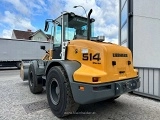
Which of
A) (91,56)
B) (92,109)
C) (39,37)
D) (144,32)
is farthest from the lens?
(39,37)

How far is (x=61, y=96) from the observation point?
11.3ft

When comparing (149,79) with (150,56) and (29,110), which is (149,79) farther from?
(29,110)

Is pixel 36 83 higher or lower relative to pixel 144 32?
lower

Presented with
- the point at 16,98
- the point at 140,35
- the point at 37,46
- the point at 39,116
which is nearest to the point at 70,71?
the point at 39,116

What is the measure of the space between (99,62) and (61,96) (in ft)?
3.71

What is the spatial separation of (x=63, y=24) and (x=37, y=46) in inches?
576

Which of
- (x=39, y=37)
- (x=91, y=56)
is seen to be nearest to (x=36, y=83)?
(x=91, y=56)

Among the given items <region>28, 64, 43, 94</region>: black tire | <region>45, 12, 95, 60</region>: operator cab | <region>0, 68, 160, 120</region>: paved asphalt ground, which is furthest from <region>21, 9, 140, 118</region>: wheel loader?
<region>28, 64, 43, 94</region>: black tire

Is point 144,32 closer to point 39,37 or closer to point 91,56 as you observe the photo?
point 91,56

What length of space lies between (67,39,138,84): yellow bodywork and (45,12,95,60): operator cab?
84cm

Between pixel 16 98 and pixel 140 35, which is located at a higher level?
pixel 140 35

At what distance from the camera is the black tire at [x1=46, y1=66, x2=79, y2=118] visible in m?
3.32

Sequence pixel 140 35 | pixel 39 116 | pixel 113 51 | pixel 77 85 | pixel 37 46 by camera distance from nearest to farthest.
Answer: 1. pixel 77 85
2. pixel 113 51
3. pixel 39 116
4. pixel 140 35
5. pixel 37 46

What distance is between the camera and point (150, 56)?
6.91 metres
